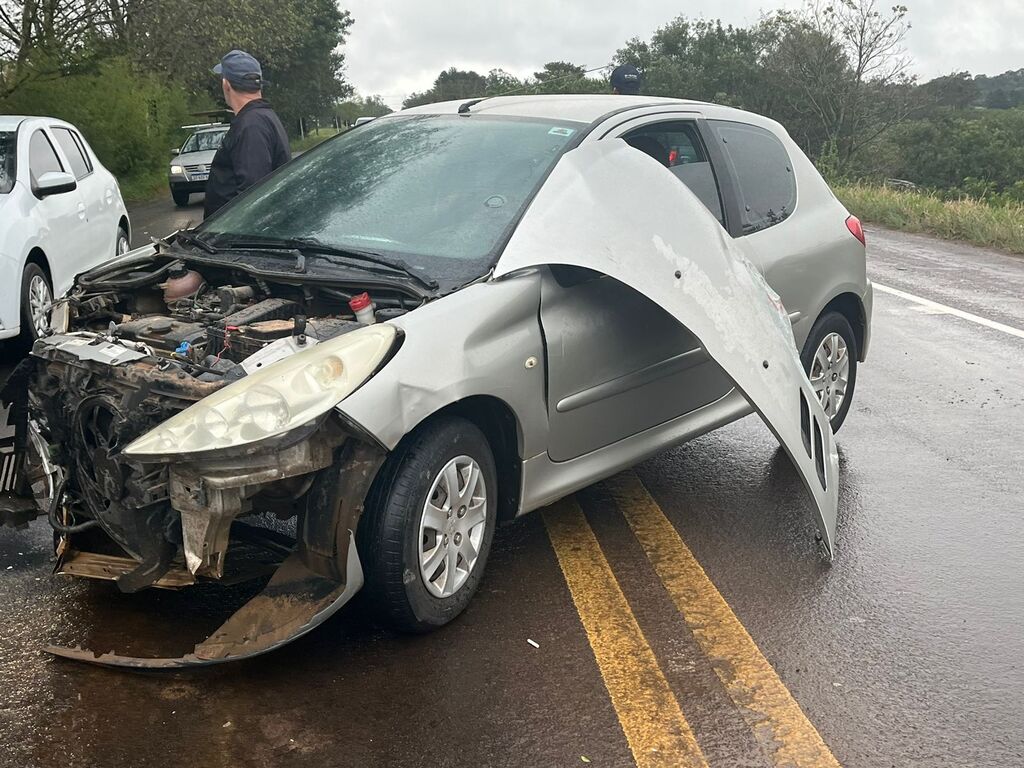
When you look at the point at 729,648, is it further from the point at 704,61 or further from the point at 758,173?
the point at 704,61

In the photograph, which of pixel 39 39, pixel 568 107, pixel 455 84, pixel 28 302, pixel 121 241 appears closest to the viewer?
pixel 568 107

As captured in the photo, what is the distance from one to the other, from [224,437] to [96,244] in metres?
A: 6.72

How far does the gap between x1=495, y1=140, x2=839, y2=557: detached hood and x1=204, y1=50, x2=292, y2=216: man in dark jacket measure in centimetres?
254

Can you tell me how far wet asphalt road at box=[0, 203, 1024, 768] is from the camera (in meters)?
2.95

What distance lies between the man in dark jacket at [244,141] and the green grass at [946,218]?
10.8 meters

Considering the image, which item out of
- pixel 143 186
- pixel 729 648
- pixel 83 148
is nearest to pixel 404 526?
pixel 729 648

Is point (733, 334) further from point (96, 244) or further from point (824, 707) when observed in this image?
point (96, 244)

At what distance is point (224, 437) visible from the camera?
298cm

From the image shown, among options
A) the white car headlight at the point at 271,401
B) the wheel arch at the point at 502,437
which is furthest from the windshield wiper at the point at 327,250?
the white car headlight at the point at 271,401

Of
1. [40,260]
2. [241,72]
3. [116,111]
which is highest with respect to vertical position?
[241,72]

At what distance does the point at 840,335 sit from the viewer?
564 cm

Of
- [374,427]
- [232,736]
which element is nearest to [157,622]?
[232,736]

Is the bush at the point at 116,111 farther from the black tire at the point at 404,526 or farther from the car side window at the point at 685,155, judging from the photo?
the black tire at the point at 404,526

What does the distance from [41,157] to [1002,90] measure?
8106 centimetres
